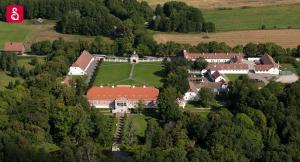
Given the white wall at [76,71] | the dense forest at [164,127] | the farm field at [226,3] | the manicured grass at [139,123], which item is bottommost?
the manicured grass at [139,123]

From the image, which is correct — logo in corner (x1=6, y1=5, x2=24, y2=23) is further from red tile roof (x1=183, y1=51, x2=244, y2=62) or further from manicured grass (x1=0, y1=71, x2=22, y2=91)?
red tile roof (x1=183, y1=51, x2=244, y2=62)

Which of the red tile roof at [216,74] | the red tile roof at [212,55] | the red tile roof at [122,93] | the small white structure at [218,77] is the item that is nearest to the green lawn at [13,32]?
the red tile roof at [212,55]

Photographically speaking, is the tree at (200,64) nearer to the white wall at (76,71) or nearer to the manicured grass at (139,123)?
the white wall at (76,71)

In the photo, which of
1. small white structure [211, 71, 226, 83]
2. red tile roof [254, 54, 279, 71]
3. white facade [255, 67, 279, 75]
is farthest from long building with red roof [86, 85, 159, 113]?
red tile roof [254, 54, 279, 71]

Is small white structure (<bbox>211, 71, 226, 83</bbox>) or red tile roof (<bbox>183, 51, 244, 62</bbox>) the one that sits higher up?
red tile roof (<bbox>183, 51, 244, 62</bbox>)

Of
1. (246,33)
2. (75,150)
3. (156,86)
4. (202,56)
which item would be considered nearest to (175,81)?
(156,86)

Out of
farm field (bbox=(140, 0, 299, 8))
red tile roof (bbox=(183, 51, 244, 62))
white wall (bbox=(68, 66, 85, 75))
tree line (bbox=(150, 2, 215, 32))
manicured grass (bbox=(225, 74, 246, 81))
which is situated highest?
farm field (bbox=(140, 0, 299, 8))

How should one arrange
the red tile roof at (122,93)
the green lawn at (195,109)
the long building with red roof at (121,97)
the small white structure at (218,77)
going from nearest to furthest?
the green lawn at (195,109), the long building with red roof at (121,97), the red tile roof at (122,93), the small white structure at (218,77)
